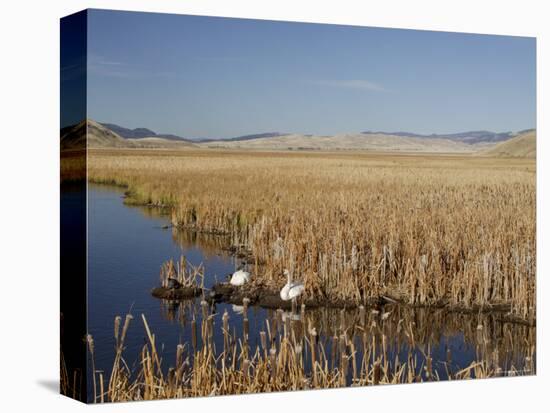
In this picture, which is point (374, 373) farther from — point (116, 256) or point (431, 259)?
point (116, 256)

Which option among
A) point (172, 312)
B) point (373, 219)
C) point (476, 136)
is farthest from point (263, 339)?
point (476, 136)

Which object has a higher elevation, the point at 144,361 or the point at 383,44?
the point at 383,44

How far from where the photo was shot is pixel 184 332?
977 cm

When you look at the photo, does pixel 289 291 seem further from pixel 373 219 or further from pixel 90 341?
pixel 90 341

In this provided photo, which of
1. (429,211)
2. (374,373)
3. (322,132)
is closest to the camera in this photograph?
(374,373)

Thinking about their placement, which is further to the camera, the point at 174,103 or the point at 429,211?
the point at 429,211

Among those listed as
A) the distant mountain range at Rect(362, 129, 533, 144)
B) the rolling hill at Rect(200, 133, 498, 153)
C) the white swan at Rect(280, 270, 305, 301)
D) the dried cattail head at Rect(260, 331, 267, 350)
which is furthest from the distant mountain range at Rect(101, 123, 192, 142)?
the distant mountain range at Rect(362, 129, 533, 144)

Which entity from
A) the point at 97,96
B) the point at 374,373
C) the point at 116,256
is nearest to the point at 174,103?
the point at 97,96

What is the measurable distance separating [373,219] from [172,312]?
262 cm

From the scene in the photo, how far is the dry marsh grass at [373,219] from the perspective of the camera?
1044 centimetres

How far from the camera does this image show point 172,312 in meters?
9.84

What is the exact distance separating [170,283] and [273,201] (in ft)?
5.00

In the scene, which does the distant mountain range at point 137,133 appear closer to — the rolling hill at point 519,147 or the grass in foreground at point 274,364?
the grass in foreground at point 274,364

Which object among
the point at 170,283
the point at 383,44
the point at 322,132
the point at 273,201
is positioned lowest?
the point at 170,283
